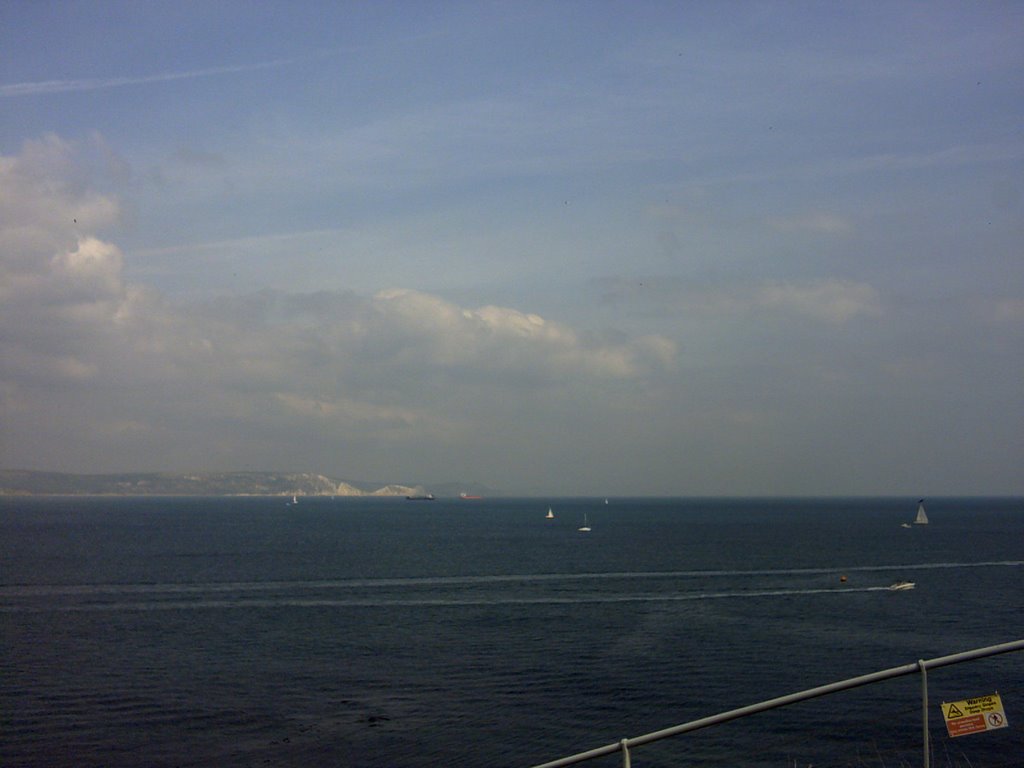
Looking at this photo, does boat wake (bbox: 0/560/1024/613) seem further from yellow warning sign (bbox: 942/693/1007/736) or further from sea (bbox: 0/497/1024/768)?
yellow warning sign (bbox: 942/693/1007/736)

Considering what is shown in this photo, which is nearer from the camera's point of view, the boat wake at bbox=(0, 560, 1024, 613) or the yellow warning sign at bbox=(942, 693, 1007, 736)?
the yellow warning sign at bbox=(942, 693, 1007, 736)

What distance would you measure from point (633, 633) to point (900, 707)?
2114 centimetres

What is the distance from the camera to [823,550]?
451ft

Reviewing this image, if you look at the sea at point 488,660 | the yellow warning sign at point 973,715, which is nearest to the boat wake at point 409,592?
the sea at point 488,660

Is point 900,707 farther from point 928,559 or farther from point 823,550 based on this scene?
point 823,550

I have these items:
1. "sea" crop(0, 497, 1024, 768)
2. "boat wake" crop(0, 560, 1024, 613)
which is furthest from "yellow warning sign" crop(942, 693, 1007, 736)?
"boat wake" crop(0, 560, 1024, 613)

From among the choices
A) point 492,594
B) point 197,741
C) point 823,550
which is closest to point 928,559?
point 823,550

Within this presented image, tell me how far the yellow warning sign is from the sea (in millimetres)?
8271

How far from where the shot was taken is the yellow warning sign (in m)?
7.87

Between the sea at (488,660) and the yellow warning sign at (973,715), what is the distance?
8271mm

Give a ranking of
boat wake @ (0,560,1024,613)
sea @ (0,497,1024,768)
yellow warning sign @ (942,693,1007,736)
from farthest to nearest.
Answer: boat wake @ (0,560,1024,613), sea @ (0,497,1024,768), yellow warning sign @ (942,693,1007,736)

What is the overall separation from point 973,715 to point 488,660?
5203cm

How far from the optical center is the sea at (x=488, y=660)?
135 feet

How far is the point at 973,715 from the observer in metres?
7.89
